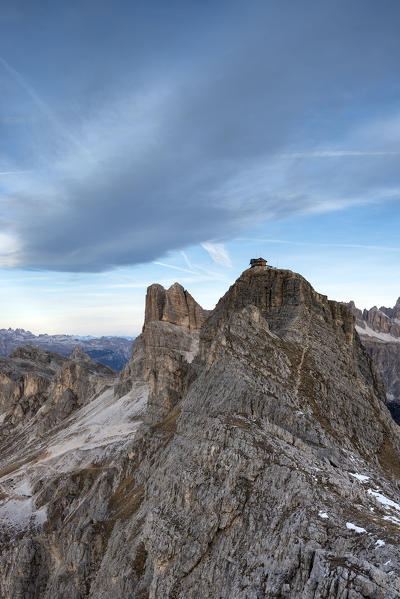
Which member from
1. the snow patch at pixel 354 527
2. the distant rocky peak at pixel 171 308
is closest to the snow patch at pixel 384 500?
the snow patch at pixel 354 527

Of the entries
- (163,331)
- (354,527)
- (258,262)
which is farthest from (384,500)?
(163,331)

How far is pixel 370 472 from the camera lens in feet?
132

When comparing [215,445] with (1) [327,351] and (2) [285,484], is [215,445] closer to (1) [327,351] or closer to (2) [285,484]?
(2) [285,484]

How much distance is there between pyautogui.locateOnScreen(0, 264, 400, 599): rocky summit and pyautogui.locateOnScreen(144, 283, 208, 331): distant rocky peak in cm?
8491

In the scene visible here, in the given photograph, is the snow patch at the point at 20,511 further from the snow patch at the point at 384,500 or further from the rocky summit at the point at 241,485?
the snow patch at the point at 384,500

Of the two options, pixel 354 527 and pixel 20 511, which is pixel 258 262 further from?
pixel 20 511

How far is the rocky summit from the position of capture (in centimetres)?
2588

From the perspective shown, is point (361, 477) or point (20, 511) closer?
point (361, 477)

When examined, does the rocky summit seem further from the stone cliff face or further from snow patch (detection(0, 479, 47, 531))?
the stone cliff face

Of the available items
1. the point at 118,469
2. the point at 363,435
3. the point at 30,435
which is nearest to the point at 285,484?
the point at 363,435

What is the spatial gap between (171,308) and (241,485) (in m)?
156

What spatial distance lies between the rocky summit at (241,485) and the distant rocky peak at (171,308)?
84911 mm

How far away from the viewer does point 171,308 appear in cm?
18738

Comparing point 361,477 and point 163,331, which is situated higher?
point 163,331
